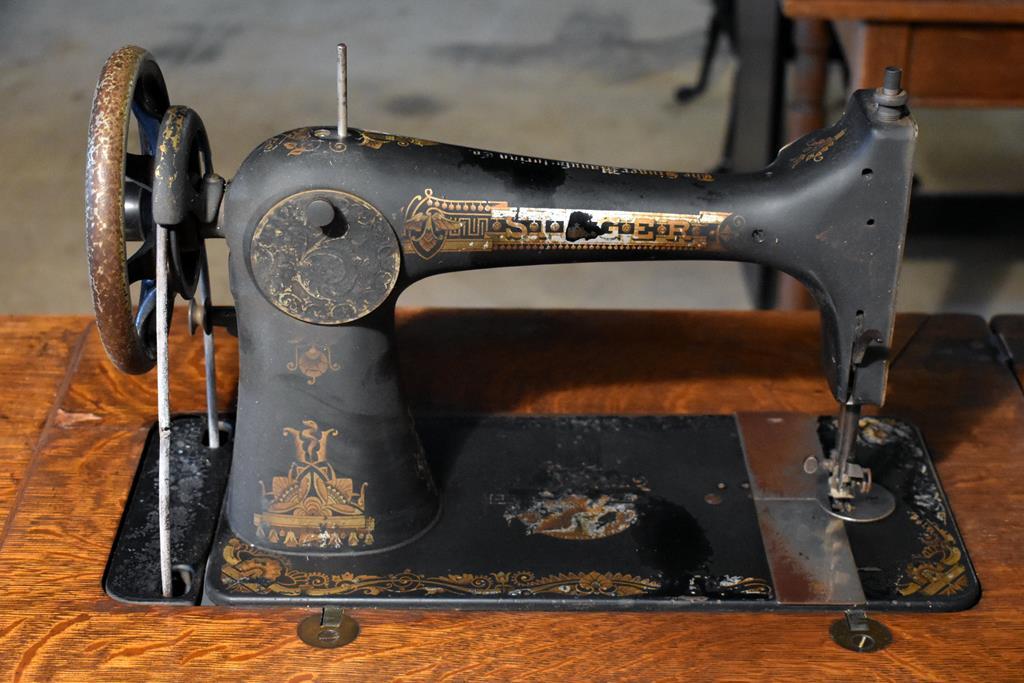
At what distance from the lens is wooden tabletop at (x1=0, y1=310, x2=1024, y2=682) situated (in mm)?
1481

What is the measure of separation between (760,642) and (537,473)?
1.16ft

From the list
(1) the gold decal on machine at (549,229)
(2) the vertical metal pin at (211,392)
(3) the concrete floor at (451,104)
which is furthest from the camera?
(3) the concrete floor at (451,104)

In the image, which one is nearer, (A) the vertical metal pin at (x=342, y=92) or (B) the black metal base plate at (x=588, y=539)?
(A) the vertical metal pin at (x=342, y=92)

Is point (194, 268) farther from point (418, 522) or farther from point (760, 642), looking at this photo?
point (760, 642)

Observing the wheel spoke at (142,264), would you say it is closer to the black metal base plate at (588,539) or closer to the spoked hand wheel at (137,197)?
the spoked hand wheel at (137,197)

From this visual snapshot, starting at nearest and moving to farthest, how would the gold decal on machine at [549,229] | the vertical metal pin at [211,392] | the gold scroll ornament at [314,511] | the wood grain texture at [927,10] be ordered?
1. the gold decal on machine at [549,229]
2. the gold scroll ornament at [314,511]
3. the vertical metal pin at [211,392]
4. the wood grain texture at [927,10]

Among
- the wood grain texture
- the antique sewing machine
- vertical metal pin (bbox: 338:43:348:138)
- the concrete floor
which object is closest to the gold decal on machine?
the antique sewing machine

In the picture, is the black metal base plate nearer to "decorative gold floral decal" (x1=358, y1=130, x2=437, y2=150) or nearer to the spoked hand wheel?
the spoked hand wheel

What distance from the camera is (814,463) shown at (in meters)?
1.70

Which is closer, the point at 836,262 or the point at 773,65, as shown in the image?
the point at 836,262

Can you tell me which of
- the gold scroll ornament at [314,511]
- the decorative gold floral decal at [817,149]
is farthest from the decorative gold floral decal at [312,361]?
the decorative gold floral decal at [817,149]

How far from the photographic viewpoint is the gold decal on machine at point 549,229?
151 centimetres

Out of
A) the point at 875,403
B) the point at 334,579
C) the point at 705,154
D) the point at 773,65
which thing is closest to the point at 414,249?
the point at 334,579

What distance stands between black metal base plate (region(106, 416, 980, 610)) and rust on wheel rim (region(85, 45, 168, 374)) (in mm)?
292
